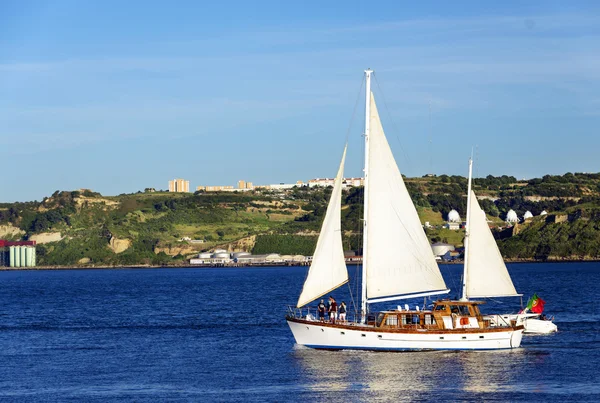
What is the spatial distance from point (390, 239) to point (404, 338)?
568 centimetres

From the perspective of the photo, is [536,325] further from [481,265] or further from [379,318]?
[379,318]

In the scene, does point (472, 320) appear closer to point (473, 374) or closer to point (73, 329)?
point (473, 374)

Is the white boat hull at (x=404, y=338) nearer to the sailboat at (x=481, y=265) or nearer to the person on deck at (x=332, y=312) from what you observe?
the person on deck at (x=332, y=312)

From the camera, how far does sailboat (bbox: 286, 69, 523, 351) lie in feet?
184

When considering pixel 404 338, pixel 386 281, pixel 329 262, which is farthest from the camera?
pixel 386 281

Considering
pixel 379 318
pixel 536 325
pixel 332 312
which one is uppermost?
pixel 332 312

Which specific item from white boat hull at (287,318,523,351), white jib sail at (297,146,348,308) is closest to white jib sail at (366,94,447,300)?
white jib sail at (297,146,348,308)

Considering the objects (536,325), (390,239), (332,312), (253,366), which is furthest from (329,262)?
(536,325)

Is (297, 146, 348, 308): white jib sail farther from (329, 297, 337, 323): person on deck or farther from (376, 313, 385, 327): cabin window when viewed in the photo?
(376, 313, 385, 327): cabin window

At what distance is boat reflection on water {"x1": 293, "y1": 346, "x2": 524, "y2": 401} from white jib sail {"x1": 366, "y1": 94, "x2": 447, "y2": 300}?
3.82 meters

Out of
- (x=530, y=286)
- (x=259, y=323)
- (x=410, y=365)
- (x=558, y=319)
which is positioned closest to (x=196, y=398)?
(x=410, y=365)

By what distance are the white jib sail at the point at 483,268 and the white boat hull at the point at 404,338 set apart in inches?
259

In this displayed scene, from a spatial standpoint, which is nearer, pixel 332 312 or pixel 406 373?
pixel 406 373

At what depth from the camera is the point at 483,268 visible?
6406 cm
